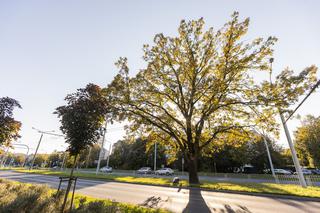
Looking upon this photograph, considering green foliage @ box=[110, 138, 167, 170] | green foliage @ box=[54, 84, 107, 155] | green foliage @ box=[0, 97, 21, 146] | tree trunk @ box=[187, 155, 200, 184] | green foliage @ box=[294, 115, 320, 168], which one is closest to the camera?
green foliage @ box=[54, 84, 107, 155]

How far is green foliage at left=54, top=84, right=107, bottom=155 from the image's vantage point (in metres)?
6.72

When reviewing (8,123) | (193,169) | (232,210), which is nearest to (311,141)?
(193,169)

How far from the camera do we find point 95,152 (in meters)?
64.8

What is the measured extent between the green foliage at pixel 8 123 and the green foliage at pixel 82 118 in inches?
218

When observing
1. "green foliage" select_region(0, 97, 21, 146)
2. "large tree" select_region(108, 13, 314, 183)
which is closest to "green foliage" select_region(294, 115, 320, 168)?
"large tree" select_region(108, 13, 314, 183)

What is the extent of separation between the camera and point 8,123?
31.4ft

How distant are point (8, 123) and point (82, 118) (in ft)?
22.1

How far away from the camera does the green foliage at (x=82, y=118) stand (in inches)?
265

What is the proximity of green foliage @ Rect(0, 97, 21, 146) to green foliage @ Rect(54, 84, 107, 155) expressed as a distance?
18.1 feet

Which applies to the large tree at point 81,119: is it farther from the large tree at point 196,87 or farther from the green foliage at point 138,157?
the green foliage at point 138,157

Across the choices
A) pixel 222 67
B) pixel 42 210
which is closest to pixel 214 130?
pixel 222 67

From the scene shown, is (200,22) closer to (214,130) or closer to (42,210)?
(214,130)

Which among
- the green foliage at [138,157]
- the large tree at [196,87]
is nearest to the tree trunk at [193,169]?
the large tree at [196,87]

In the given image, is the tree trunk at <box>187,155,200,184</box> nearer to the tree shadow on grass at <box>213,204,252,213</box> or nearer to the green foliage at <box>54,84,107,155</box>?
the tree shadow on grass at <box>213,204,252,213</box>
